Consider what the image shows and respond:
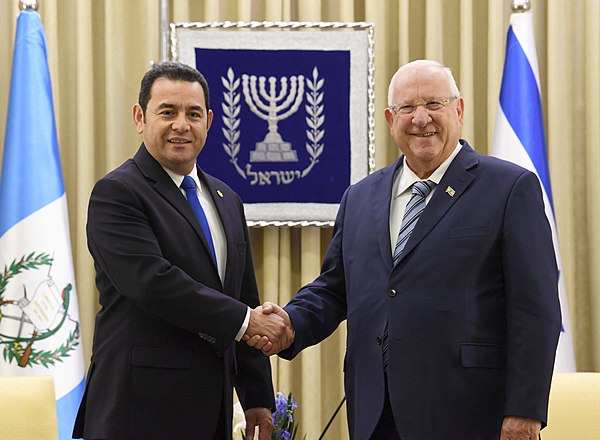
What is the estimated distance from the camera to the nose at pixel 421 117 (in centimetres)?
283

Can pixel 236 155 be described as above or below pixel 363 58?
below

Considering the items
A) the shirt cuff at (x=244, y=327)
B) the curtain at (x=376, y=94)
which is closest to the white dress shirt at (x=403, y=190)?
the shirt cuff at (x=244, y=327)

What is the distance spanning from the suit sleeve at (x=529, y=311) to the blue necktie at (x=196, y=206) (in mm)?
932

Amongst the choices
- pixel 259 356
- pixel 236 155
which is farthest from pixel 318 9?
pixel 259 356

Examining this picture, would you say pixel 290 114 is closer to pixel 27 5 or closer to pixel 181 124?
pixel 27 5

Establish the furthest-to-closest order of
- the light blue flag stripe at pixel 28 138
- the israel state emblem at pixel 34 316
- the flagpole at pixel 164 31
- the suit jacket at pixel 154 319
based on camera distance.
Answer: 1. the flagpole at pixel 164 31
2. the light blue flag stripe at pixel 28 138
3. the israel state emblem at pixel 34 316
4. the suit jacket at pixel 154 319

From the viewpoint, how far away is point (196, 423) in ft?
8.87

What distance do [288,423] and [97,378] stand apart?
84 cm

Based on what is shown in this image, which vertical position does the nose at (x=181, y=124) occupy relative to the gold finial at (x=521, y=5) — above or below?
below

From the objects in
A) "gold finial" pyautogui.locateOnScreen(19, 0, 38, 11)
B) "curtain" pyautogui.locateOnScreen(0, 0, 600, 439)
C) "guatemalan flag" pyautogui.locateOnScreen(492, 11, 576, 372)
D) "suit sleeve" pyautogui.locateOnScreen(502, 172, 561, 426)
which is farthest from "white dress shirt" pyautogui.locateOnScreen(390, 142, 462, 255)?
"gold finial" pyautogui.locateOnScreen(19, 0, 38, 11)

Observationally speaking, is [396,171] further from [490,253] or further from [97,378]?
[97,378]

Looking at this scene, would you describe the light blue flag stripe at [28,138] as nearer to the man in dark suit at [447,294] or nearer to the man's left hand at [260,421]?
the man's left hand at [260,421]

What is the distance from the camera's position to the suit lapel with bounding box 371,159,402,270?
279 centimetres

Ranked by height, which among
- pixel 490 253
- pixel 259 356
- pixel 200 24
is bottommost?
pixel 259 356
